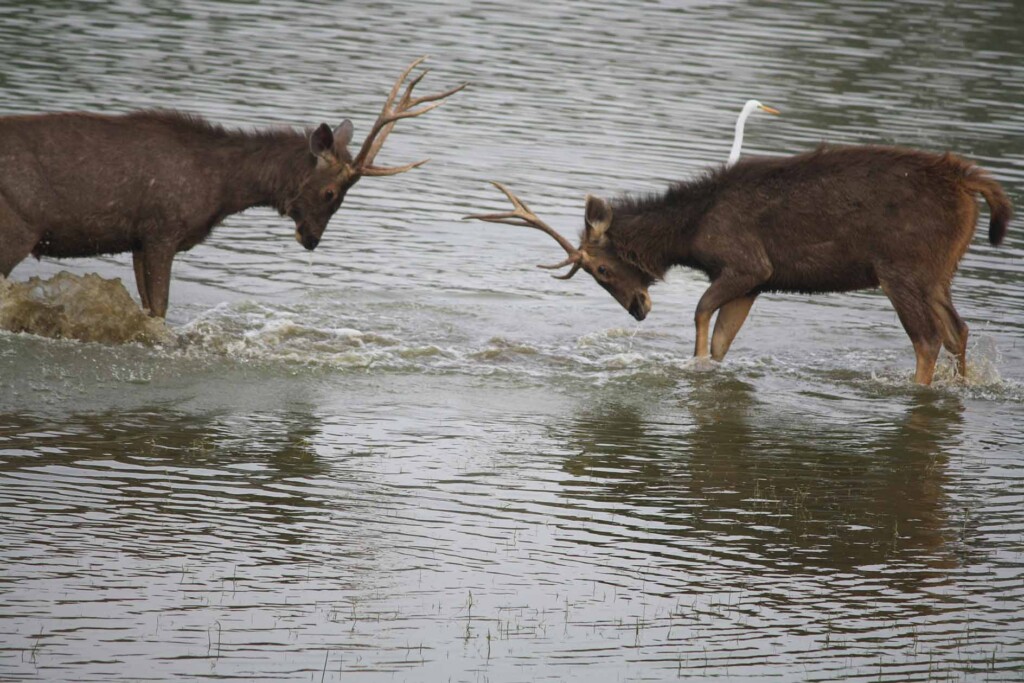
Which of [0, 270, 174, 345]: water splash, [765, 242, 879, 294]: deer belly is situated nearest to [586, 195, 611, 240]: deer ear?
[765, 242, 879, 294]: deer belly

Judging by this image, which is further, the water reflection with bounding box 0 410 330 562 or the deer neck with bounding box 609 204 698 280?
the deer neck with bounding box 609 204 698 280

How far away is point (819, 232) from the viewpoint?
10500mm

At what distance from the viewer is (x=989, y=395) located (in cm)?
1055

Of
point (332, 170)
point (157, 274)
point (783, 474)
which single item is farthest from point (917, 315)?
point (157, 274)

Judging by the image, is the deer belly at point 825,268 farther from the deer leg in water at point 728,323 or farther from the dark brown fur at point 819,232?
the deer leg in water at point 728,323

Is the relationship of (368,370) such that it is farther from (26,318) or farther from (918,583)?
(918,583)

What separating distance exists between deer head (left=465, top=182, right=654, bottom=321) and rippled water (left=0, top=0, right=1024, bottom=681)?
41cm

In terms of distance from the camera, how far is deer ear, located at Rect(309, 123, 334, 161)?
10359 mm

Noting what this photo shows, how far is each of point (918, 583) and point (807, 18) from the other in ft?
87.7

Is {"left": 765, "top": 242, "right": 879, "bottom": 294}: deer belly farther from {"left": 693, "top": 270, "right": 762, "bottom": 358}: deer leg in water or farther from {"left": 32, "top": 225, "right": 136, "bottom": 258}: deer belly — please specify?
{"left": 32, "top": 225, "right": 136, "bottom": 258}: deer belly

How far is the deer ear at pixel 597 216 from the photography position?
11.0 meters

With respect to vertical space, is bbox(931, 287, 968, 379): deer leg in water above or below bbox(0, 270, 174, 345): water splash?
above

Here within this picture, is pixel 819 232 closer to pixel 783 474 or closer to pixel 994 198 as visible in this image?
pixel 994 198

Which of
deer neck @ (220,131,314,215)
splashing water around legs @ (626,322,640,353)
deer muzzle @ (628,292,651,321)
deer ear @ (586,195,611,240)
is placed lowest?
splashing water around legs @ (626,322,640,353)
